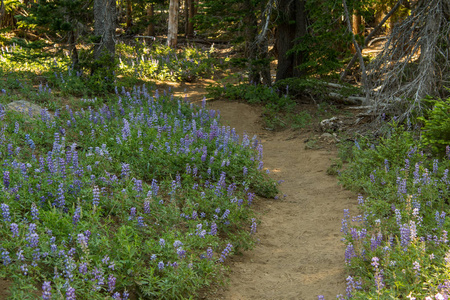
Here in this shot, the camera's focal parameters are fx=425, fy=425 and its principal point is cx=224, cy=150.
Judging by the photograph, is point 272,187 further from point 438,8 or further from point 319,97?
point 319,97

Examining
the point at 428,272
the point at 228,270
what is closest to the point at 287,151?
the point at 228,270

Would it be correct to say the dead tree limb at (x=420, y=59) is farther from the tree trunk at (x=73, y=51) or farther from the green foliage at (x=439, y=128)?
the tree trunk at (x=73, y=51)

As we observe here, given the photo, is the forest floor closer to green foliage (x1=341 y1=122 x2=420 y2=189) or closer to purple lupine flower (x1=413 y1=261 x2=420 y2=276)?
green foliage (x1=341 y1=122 x2=420 y2=189)

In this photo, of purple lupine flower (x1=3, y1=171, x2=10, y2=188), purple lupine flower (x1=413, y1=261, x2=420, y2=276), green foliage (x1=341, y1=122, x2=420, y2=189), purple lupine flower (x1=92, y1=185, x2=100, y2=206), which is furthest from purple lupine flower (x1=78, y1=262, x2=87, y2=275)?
green foliage (x1=341, y1=122, x2=420, y2=189)

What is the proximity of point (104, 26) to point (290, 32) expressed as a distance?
639 cm

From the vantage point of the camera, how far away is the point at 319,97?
15117 mm

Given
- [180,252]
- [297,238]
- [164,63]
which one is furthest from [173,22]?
[180,252]

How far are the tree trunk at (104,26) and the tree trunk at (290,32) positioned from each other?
567 cm

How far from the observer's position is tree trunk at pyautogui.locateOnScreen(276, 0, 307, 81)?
14.6 metres

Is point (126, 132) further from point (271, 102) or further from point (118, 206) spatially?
point (271, 102)

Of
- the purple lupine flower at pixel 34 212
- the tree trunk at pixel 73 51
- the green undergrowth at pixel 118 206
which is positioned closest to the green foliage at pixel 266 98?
the tree trunk at pixel 73 51

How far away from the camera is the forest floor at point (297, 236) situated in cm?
475

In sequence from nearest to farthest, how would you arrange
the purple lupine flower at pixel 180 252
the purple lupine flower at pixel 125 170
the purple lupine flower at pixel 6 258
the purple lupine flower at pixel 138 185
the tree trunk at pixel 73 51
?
the purple lupine flower at pixel 6 258 → the purple lupine flower at pixel 180 252 → the purple lupine flower at pixel 138 185 → the purple lupine flower at pixel 125 170 → the tree trunk at pixel 73 51

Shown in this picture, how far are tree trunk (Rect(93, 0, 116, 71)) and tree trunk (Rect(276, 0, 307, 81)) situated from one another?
5670 millimetres
